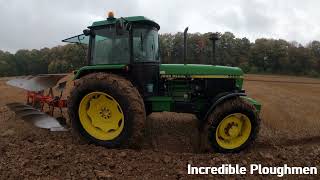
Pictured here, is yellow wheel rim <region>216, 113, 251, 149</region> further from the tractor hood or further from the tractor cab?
the tractor cab

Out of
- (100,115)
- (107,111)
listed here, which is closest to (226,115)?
(107,111)

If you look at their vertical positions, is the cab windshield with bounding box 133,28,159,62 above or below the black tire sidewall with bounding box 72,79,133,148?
above

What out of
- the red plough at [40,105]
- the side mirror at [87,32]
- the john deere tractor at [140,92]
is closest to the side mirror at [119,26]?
the john deere tractor at [140,92]

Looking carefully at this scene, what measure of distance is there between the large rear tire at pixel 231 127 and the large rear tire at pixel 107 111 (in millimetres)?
1239

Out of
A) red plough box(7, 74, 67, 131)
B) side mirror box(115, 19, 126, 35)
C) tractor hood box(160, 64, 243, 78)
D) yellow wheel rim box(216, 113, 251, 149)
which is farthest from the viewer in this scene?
red plough box(7, 74, 67, 131)

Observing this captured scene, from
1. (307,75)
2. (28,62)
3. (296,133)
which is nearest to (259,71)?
(307,75)

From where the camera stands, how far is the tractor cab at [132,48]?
729 centimetres

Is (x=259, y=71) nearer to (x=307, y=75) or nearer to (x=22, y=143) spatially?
(x=307, y=75)

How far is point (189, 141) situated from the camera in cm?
809

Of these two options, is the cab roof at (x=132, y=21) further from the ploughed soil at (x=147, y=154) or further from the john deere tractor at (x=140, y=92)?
the ploughed soil at (x=147, y=154)

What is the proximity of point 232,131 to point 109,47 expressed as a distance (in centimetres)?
278

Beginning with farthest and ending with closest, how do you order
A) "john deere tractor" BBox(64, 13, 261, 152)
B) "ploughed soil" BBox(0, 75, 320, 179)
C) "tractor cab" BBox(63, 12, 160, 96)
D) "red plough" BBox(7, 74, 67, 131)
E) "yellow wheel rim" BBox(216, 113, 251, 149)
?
1. "red plough" BBox(7, 74, 67, 131)
2. "tractor cab" BBox(63, 12, 160, 96)
3. "yellow wheel rim" BBox(216, 113, 251, 149)
4. "john deere tractor" BBox(64, 13, 261, 152)
5. "ploughed soil" BBox(0, 75, 320, 179)

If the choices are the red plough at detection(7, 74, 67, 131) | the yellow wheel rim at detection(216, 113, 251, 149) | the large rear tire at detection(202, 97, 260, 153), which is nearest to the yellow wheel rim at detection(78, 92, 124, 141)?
the red plough at detection(7, 74, 67, 131)

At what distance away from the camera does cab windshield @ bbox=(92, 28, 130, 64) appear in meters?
7.32
